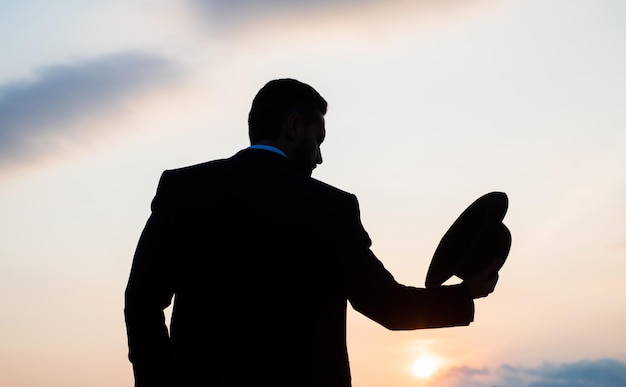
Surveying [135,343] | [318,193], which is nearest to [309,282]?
[318,193]

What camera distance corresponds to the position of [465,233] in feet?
18.5

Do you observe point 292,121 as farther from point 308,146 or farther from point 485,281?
point 485,281

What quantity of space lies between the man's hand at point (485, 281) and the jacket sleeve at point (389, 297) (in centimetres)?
8

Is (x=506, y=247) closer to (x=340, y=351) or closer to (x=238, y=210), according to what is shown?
(x=340, y=351)

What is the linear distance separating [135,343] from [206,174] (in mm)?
1170

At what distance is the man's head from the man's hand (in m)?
1.27

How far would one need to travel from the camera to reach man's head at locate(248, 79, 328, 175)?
5102 mm

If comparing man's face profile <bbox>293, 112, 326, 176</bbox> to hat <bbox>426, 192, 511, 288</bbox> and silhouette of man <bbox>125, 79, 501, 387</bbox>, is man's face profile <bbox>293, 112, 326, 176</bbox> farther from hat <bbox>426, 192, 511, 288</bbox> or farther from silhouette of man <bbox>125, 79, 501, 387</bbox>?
hat <bbox>426, 192, 511, 288</bbox>

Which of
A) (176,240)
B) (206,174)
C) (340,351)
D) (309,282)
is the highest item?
(206,174)

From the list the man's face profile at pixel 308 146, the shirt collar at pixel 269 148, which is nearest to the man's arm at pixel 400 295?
the man's face profile at pixel 308 146

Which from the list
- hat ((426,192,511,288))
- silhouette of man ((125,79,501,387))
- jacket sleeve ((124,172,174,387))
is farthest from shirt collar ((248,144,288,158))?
hat ((426,192,511,288))

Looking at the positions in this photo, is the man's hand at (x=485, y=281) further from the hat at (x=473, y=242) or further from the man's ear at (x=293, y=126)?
the man's ear at (x=293, y=126)

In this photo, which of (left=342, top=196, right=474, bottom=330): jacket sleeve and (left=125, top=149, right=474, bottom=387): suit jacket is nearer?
(left=125, top=149, right=474, bottom=387): suit jacket

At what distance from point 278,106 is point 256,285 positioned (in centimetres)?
127
